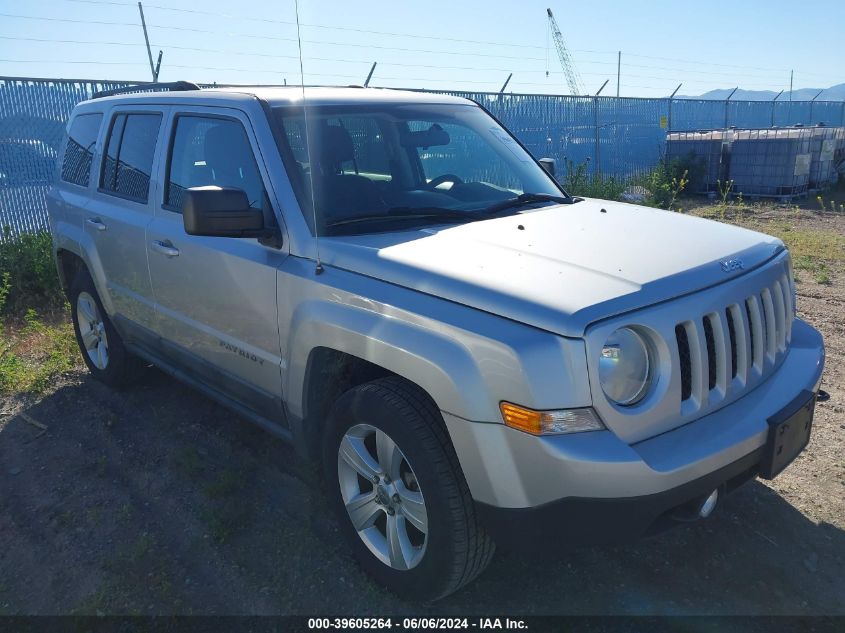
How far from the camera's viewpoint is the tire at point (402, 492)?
2.39 m

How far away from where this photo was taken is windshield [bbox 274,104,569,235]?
3119 millimetres

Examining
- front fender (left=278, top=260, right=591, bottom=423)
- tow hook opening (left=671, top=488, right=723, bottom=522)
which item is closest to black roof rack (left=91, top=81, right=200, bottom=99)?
front fender (left=278, top=260, right=591, bottom=423)

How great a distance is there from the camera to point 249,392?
135 inches

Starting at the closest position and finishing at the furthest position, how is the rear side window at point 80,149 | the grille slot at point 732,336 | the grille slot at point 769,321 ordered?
1. the grille slot at point 732,336
2. the grille slot at point 769,321
3. the rear side window at point 80,149

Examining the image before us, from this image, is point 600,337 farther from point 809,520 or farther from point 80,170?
point 80,170

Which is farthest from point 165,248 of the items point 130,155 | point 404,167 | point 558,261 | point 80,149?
point 558,261

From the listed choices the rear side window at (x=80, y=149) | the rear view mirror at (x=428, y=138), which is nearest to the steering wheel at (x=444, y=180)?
the rear view mirror at (x=428, y=138)

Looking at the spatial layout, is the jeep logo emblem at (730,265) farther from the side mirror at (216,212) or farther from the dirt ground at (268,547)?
the side mirror at (216,212)

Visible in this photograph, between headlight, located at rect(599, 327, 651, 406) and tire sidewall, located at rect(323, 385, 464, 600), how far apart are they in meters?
0.63

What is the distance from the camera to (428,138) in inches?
151

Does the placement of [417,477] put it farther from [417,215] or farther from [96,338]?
[96,338]

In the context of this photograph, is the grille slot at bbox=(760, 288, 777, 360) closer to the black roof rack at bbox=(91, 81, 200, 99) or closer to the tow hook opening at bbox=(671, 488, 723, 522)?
the tow hook opening at bbox=(671, 488, 723, 522)

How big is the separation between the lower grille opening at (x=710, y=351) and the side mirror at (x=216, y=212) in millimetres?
1872

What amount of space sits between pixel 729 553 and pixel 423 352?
1755 mm
